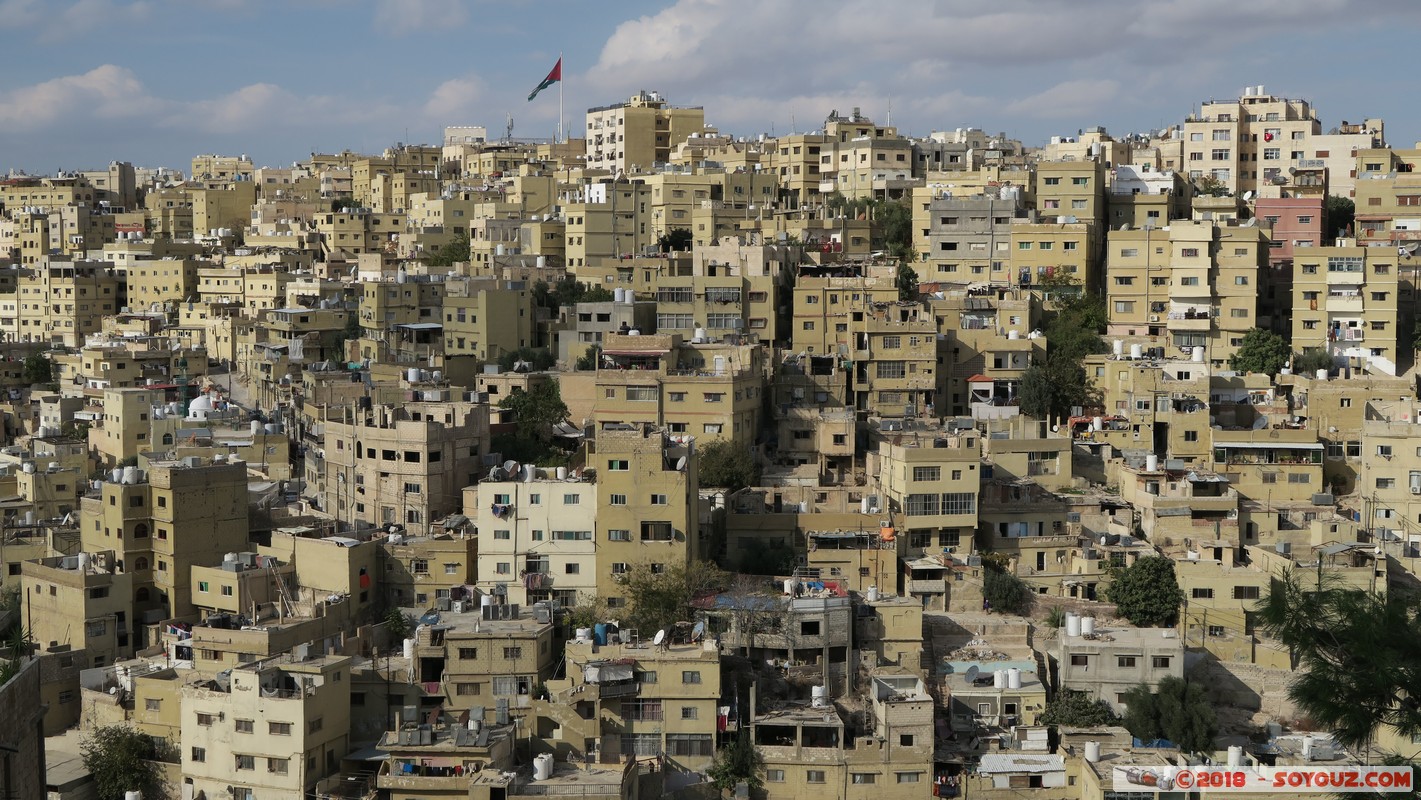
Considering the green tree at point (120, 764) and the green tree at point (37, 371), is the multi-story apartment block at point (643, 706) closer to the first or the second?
the green tree at point (120, 764)

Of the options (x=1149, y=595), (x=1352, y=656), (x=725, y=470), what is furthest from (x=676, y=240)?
(x=1352, y=656)

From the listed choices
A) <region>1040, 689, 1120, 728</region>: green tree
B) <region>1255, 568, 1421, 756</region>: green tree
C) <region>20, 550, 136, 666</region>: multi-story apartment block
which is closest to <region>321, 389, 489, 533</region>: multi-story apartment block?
<region>20, 550, 136, 666</region>: multi-story apartment block

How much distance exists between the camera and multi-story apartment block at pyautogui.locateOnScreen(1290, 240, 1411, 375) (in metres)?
34.2

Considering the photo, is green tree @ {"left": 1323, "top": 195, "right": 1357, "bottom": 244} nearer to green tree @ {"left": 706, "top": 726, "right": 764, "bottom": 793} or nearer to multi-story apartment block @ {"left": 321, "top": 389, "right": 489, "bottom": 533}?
multi-story apartment block @ {"left": 321, "top": 389, "right": 489, "bottom": 533}

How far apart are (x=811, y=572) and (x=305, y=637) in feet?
22.3

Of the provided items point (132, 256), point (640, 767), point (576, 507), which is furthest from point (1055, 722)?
point (132, 256)

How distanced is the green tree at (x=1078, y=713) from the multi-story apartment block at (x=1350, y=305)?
1401 centimetres

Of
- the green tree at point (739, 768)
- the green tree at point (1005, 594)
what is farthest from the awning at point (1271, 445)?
the green tree at point (739, 768)

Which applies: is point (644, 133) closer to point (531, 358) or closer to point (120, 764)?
point (531, 358)

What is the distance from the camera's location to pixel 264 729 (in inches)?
827

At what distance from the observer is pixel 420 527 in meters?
27.7

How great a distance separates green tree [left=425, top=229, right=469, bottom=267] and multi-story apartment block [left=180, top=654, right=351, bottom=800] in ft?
86.8

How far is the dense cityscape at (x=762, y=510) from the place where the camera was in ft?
70.1

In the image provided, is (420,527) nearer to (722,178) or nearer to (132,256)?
(722,178)
